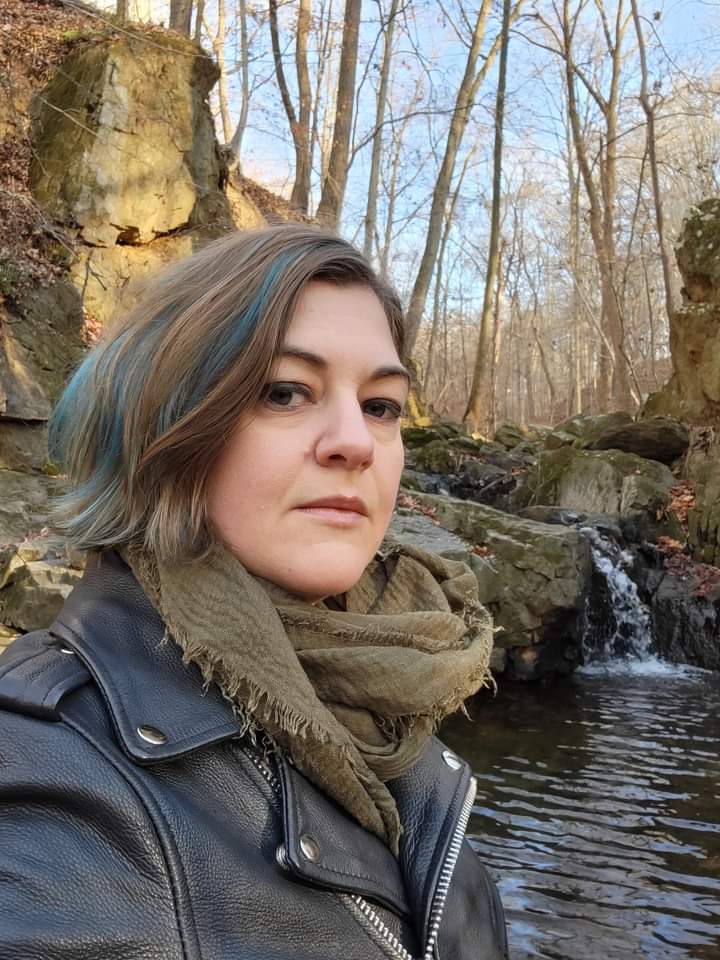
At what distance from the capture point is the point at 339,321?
1.38 m

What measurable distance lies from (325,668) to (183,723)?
0.86 ft

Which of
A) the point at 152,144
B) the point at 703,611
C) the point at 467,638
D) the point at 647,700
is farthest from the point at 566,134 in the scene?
the point at 467,638

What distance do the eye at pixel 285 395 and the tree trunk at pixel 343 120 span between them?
14.2 meters

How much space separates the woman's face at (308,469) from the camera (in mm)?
1285

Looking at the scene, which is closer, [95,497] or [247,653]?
[247,653]

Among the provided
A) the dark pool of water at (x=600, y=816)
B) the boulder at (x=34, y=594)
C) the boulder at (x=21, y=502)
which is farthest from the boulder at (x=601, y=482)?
the boulder at (x=34, y=594)

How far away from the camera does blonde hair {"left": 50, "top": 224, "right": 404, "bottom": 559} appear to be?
1252mm

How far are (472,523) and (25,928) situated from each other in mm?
8659

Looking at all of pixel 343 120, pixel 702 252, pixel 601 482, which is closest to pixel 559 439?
pixel 601 482

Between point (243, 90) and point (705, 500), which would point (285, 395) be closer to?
point (705, 500)

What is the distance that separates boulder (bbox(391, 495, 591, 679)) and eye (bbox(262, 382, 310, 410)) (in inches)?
268

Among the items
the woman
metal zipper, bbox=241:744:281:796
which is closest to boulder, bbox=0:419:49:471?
the woman

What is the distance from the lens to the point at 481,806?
5.45 metres

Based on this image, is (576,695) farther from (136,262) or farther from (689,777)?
(136,262)
